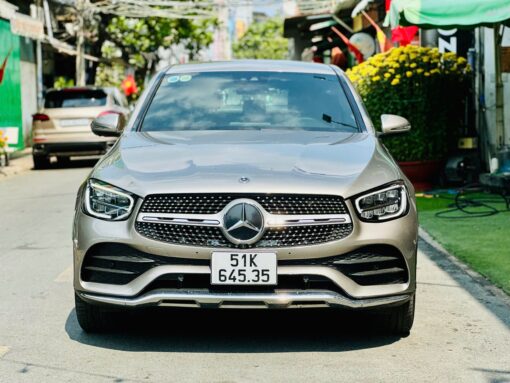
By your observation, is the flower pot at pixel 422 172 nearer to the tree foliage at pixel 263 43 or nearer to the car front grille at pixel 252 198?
the car front grille at pixel 252 198

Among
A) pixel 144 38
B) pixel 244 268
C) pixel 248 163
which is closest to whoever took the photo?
pixel 244 268

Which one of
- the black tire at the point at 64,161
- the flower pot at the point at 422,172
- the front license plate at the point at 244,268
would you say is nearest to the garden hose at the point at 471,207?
the flower pot at the point at 422,172

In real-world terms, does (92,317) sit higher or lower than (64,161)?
higher

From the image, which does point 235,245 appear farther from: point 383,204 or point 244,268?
point 383,204

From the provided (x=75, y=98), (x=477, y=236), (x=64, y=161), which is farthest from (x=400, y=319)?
(x=64, y=161)

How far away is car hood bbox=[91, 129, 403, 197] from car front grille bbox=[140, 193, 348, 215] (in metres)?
0.04

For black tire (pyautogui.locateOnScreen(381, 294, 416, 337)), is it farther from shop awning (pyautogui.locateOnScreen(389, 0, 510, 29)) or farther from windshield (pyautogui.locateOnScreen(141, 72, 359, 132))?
shop awning (pyautogui.locateOnScreen(389, 0, 510, 29))

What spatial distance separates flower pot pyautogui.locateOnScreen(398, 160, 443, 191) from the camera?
570 inches

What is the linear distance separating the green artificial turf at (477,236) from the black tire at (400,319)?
1649mm

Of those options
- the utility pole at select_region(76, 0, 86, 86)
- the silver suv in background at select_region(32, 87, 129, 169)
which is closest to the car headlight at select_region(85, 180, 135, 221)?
the silver suv in background at select_region(32, 87, 129, 169)

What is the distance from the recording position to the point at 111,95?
2108 centimetres

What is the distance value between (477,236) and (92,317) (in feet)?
17.1

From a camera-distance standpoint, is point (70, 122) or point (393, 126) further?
point (70, 122)

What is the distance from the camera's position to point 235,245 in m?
5.10
